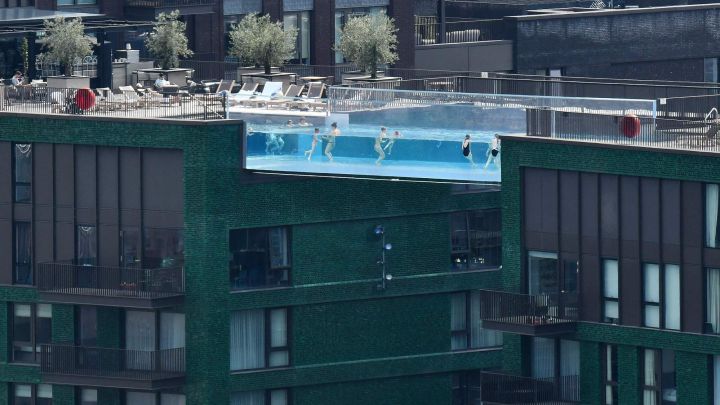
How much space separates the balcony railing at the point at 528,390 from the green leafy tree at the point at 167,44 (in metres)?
22.0

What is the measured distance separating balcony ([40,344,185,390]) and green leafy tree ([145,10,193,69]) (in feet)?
49.3

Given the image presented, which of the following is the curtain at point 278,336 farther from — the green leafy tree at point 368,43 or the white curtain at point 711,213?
the white curtain at point 711,213

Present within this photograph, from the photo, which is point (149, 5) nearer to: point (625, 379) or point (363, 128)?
point (363, 128)

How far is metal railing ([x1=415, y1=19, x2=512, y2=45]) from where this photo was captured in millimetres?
110062

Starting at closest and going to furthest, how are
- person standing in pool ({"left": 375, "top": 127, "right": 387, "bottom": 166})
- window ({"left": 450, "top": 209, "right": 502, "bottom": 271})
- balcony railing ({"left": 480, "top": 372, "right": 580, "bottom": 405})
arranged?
balcony railing ({"left": 480, "top": 372, "right": 580, "bottom": 405}) → person standing in pool ({"left": 375, "top": 127, "right": 387, "bottom": 166}) → window ({"left": 450, "top": 209, "right": 502, "bottom": 271})

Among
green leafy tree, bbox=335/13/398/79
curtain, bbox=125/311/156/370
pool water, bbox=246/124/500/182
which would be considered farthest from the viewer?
green leafy tree, bbox=335/13/398/79

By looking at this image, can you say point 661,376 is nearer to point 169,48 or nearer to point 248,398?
point 248,398

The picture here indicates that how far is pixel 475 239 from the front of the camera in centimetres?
8900

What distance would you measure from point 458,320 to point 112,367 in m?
12.0

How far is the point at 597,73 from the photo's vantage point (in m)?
112

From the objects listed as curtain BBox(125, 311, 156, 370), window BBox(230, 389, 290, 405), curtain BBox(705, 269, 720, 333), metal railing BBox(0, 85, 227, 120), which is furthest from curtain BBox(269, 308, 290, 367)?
curtain BBox(705, 269, 720, 333)

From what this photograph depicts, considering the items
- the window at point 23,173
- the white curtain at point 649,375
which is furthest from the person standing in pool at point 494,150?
the window at point 23,173

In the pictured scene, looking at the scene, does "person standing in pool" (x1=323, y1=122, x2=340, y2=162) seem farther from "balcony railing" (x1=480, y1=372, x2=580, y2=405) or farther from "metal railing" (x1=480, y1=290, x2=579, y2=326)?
"balcony railing" (x1=480, y1=372, x2=580, y2=405)

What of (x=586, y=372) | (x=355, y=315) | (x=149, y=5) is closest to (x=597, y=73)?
(x=149, y=5)
